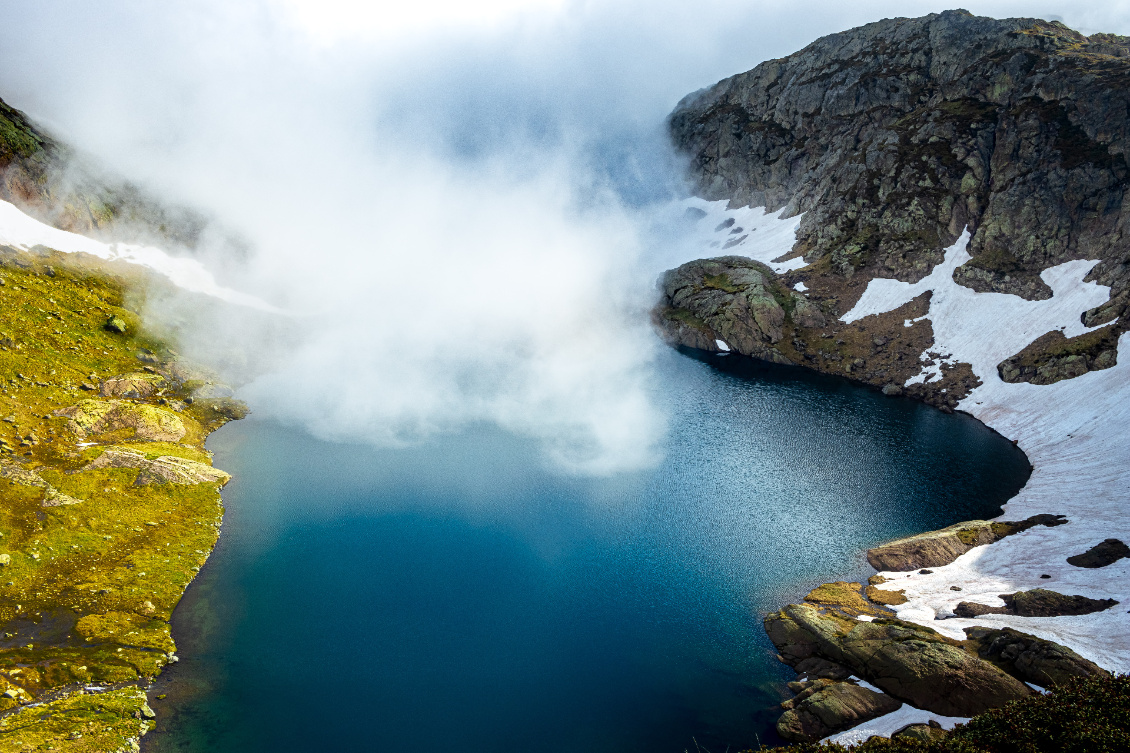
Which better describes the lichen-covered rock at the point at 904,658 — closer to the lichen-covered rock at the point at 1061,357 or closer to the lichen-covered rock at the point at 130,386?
the lichen-covered rock at the point at 1061,357

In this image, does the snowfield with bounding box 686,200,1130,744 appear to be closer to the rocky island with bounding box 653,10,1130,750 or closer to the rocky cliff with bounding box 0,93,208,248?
the rocky island with bounding box 653,10,1130,750

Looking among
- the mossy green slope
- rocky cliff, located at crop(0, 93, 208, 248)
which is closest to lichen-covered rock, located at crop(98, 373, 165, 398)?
the mossy green slope

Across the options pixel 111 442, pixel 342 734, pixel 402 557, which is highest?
pixel 111 442

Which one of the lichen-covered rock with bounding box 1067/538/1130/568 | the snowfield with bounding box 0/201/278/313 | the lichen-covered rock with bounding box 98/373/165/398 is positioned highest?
the snowfield with bounding box 0/201/278/313

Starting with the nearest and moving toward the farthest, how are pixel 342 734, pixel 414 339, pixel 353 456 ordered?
pixel 342 734, pixel 353 456, pixel 414 339

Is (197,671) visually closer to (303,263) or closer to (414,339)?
(414,339)

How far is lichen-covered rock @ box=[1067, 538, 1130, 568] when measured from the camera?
56188 millimetres

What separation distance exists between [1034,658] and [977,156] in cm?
14975

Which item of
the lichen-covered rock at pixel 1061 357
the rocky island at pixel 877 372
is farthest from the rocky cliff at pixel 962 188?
the rocky island at pixel 877 372

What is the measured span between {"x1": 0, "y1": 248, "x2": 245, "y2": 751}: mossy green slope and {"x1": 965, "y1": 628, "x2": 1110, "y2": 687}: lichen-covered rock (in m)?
58.0

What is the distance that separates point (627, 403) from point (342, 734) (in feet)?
251

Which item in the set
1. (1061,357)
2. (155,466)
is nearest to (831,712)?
(155,466)

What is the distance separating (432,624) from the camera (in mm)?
49375

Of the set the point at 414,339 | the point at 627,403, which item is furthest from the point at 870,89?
the point at 414,339
